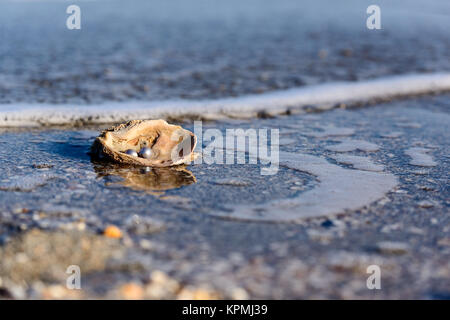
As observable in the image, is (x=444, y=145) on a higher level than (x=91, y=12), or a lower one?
lower

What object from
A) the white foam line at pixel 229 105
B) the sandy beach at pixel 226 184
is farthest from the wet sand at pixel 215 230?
the white foam line at pixel 229 105

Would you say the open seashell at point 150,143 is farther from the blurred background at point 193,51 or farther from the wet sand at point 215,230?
the blurred background at point 193,51

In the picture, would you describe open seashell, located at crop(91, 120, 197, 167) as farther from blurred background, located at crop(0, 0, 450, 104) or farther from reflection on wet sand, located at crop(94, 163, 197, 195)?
blurred background, located at crop(0, 0, 450, 104)

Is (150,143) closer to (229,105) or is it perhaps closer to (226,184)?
(226,184)

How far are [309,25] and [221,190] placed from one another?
8.56 meters

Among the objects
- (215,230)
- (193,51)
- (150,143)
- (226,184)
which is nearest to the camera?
(215,230)

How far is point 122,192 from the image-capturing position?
244 cm

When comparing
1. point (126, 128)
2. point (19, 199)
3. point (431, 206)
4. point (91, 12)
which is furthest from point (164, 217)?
point (91, 12)

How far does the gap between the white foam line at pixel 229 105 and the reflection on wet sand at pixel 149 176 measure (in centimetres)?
138

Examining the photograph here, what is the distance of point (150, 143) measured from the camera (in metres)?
2.96

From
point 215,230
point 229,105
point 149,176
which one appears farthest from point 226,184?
point 229,105

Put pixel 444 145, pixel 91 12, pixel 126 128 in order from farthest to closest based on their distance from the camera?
pixel 91 12 → pixel 444 145 → pixel 126 128

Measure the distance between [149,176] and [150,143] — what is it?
13.4 inches

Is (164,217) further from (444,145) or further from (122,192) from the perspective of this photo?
(444,145)
